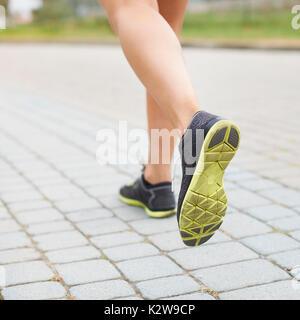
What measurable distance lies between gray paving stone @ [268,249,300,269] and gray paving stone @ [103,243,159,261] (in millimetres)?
467

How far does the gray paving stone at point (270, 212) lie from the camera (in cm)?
279

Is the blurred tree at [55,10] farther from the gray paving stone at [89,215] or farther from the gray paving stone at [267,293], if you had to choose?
the gray paving stone at [267,293]

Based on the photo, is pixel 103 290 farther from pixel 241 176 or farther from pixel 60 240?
pixel 241 176

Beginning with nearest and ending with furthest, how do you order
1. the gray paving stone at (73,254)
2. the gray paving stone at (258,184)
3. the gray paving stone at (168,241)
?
the gray paving stone at (73,254) < the gray paving stone at (168,241) < the gray paving stone at (258,184)

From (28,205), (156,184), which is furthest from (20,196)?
(156,184)

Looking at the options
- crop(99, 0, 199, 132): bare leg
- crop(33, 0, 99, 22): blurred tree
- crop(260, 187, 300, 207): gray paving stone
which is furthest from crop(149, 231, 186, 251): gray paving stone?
crop(33, 0, 99, 22): blurred tree

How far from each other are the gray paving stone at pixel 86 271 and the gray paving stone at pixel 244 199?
3.06 feet

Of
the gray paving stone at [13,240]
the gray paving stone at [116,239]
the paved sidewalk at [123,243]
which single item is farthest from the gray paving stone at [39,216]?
the gray paving stone at [116,239]

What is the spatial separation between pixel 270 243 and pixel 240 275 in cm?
36

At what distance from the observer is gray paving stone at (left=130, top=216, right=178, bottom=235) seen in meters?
2.66

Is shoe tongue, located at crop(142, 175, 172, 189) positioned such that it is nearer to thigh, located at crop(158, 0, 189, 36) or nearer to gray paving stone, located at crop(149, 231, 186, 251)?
gray paving stone, located at crop(149, 231, 186, 251)

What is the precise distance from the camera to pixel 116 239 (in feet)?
8.42

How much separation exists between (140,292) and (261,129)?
10.7 ft

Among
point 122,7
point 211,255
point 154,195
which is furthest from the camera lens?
point 154,195
